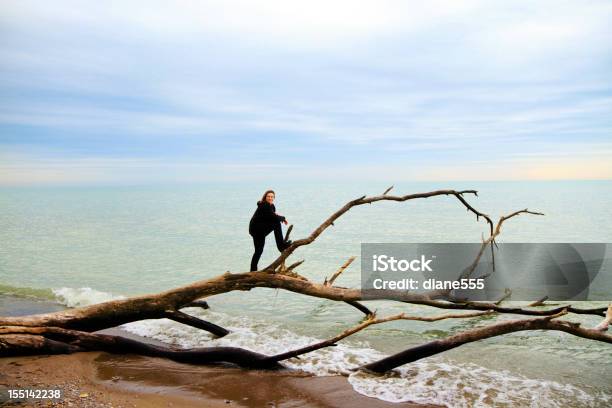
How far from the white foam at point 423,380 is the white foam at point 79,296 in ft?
14.8

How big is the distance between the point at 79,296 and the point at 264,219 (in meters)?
8.40

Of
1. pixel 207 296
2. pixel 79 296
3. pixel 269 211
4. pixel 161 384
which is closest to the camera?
pixel 161 384

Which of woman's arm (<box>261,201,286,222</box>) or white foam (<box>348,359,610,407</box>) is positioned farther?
woman's arm (<box>261,201,286,222</box>)

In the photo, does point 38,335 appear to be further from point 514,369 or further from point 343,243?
point 343,243

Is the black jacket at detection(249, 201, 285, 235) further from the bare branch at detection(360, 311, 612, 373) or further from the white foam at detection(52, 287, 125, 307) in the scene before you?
the white foam at detection(52, 287, 125, 307)

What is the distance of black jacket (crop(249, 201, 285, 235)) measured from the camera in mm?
8617

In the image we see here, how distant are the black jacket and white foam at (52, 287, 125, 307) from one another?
21.8ft

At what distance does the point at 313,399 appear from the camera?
6367mm

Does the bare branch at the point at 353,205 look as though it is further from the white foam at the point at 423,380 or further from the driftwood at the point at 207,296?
the white foam at the point at 423,380

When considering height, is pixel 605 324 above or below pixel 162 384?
above

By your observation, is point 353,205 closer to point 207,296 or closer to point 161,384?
point 207,296

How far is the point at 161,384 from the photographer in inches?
262

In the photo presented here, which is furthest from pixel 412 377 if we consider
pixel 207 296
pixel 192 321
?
pixel 192 321

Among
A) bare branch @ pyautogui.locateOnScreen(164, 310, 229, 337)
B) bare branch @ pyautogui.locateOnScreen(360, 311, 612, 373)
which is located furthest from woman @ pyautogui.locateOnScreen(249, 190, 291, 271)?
bare branch @ pyautogui.locateOnScreen(360, 311, 612, 373)
